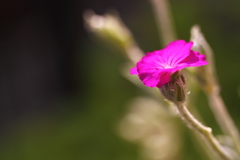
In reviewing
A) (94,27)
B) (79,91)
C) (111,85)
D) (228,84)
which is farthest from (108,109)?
(94,27)

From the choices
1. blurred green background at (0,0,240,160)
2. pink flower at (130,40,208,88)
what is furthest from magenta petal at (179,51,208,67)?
blurred green background at (0,0,240,160)

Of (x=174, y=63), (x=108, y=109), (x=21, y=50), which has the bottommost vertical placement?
(x=108, y=109)

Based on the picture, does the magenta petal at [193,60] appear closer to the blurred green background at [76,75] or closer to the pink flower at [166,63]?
the pink flower at [166,63]

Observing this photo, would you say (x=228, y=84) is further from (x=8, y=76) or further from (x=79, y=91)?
(x=8, y=76)

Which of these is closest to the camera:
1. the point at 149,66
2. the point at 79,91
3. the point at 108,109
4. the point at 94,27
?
the point at 149,66

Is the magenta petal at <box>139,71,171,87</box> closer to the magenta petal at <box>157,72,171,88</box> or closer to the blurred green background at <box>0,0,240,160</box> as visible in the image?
the magenta petal at <box>157,72,171,88</box>
